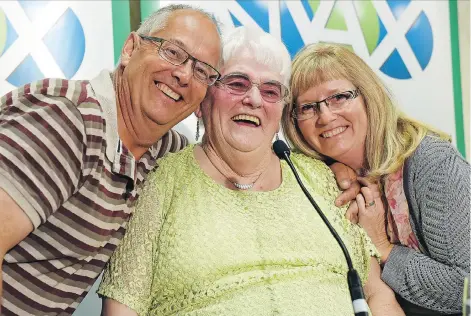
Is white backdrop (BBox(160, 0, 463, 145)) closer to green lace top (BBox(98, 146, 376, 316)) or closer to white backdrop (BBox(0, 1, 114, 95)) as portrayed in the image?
white backdrop (BBox(0, 1, 114, 95))

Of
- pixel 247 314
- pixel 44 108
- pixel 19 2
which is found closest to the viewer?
pixel 44 108

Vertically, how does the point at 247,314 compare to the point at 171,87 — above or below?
below

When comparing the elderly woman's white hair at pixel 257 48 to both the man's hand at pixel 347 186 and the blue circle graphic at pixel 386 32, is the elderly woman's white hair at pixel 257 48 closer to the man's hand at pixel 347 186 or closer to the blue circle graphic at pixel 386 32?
the man's hand at pixel 347 186

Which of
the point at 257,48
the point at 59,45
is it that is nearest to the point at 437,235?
the point at 257,48

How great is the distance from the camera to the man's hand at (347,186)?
162 centimetres

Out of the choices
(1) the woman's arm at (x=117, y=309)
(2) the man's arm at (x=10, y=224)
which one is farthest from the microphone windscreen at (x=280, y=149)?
(2) the man's arm at (x=10, y=224)

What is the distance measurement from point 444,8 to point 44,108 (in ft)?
6.58

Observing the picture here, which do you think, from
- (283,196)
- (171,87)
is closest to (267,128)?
(283,196)

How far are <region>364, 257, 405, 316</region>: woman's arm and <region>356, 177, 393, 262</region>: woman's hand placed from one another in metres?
0.04

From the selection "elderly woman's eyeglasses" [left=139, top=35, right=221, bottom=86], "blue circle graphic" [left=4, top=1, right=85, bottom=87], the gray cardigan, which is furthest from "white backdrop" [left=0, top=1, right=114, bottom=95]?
the gray cardigan

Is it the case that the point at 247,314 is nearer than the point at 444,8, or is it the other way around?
the point at 247,314

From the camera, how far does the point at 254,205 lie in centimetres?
152

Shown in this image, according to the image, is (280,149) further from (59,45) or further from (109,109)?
(59,45)

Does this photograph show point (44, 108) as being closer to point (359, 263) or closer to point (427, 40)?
point (359, 263)
